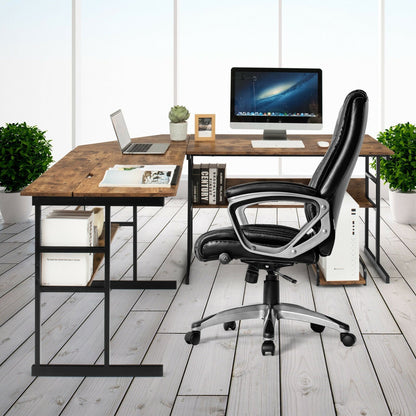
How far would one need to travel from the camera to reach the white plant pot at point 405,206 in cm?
535

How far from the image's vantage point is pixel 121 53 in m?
6.91

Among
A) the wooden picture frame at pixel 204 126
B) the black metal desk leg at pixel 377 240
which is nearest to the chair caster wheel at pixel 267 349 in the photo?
the black metal desk leg at pixel 377 240

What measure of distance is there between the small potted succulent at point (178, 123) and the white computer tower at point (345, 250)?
1057 mm

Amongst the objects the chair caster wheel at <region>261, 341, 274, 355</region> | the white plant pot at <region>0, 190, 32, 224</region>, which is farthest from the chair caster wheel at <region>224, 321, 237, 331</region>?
the white plant pot at <region>0, 190, 32, 224</region>

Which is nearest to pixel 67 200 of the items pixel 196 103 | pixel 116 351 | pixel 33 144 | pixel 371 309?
pixel 116 351

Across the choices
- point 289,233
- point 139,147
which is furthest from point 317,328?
point 139,147

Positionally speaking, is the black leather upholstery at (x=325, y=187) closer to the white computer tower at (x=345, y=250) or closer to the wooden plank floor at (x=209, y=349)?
the wooden plank floor at (x=209, y=349)

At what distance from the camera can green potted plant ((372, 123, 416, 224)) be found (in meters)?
5.10

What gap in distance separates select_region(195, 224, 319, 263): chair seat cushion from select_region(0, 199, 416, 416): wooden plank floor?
39cm

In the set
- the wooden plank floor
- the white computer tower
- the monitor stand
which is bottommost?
the wooden plank floor

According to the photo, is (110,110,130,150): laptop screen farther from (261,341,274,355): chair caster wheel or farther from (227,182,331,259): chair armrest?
(261,341,274,355): chair caster wheel

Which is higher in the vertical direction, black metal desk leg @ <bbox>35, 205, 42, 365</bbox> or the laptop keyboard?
the laptop keyboard

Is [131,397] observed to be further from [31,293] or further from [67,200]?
[31,293]

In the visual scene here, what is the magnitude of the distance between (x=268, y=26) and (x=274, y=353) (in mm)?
4430
